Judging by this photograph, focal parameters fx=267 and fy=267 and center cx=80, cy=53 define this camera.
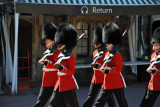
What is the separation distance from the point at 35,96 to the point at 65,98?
2.80 meters

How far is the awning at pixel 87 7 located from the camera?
23.4 feet

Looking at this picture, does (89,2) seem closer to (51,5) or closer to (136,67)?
(51,5)

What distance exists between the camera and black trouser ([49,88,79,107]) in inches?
171

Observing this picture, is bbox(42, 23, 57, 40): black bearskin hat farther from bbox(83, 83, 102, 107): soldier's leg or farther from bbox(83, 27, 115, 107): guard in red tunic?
bbox(83, 83, 102, 107): soldier's leg

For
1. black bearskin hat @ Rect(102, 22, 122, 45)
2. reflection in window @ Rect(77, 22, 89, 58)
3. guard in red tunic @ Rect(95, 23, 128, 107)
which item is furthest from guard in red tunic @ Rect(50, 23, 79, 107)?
reflection in window @ Rect(77, 22, 89, 58)

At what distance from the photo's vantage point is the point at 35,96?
7016mm

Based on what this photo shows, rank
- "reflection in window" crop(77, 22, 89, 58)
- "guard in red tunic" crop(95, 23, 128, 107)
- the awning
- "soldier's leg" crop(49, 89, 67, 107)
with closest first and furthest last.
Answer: "soldier's leg" crop(49, 89, 67, 107), "guard in red tunic" crop(95, 23, 128, 107), the awning, "reflection in window" crop(77, 22, 89, 58)

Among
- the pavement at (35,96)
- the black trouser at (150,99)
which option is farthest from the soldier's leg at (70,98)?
the pavement at (35,96)

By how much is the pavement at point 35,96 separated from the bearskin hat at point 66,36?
83.9 inches

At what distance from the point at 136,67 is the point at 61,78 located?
5.92m

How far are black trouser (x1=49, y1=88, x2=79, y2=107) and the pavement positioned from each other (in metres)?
1.80

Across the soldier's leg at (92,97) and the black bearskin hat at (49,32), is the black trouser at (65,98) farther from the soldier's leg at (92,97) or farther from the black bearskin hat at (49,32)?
the black bearskin hat at (49,32)

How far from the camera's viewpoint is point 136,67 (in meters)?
9.88

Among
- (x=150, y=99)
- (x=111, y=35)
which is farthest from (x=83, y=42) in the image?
(x=150, y=99)
